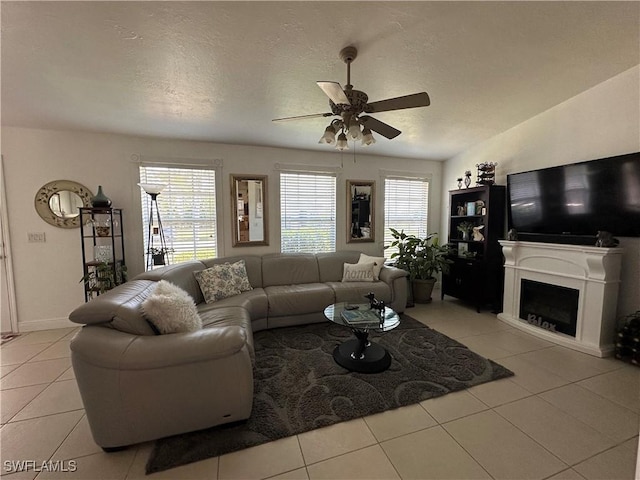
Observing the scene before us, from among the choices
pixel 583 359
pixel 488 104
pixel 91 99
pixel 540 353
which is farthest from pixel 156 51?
pixel 583 359

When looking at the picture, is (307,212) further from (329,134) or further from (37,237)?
(37,237)

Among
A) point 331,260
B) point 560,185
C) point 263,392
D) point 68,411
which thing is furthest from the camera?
point 331,260

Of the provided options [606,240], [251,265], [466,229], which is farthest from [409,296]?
[251,265]

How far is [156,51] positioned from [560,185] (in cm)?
420

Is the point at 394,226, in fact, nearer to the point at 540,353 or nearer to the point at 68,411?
the point at 540,353

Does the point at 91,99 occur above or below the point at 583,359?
above

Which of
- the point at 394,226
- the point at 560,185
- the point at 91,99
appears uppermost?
the point at 91,99

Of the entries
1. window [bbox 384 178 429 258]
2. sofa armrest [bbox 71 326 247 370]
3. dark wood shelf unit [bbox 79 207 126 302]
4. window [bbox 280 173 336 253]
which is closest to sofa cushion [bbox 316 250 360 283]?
window [bbox 280 173 336 253]

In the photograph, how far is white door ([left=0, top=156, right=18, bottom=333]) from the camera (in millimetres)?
3045

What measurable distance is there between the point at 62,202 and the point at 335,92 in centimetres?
372

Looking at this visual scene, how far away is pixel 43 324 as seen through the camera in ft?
10.7

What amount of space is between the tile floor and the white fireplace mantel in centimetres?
34

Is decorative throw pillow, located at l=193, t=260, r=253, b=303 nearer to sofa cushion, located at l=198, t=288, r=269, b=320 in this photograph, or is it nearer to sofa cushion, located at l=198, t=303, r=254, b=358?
sofa cushion, located at l=198, t=288, r=269, b=320

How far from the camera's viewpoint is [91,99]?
2555 mm
